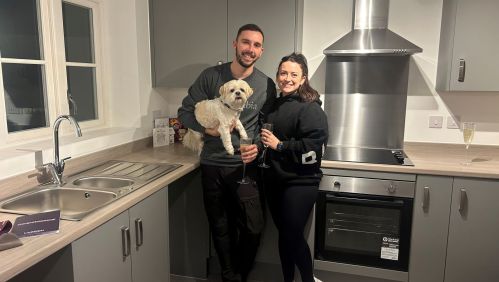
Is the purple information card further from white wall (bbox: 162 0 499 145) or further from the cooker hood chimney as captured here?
white wall (bbox: 162 0 499 145)

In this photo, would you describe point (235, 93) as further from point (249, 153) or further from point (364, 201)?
point (364, 201)

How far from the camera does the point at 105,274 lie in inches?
56.4

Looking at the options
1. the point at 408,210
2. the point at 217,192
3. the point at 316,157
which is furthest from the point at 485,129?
the point at 217,192

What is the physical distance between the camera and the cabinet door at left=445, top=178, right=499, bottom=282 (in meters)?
2.06

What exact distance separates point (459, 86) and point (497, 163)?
1.67ft

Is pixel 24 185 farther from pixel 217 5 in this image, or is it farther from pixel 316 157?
pixel 217 5

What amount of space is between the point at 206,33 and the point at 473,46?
1689mm

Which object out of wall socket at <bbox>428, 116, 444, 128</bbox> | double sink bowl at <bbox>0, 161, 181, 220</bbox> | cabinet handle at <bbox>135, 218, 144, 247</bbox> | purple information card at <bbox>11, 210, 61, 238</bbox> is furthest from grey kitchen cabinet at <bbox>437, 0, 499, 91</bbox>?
purple information card at <bbox>11, 210, 61, 238</bbox>

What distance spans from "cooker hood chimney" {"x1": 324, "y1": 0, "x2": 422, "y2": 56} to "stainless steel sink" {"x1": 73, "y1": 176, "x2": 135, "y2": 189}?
142cm

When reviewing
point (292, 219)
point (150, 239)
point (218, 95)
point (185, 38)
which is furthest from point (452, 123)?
point (150, 239)

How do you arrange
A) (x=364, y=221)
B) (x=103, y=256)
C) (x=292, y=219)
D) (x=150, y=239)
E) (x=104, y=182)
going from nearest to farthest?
(x=103, y=256), (x=150, y=239), (x=104, y=182), (x=292, y=219), (x=364, y=221)

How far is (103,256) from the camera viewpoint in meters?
1.42

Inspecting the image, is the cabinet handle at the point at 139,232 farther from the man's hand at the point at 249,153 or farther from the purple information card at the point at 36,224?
the man's hand at the point at 249,153

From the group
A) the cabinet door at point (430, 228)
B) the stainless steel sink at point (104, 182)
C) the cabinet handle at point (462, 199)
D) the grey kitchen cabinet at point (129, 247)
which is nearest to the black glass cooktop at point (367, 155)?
the cabinet door at point (430, 228)
